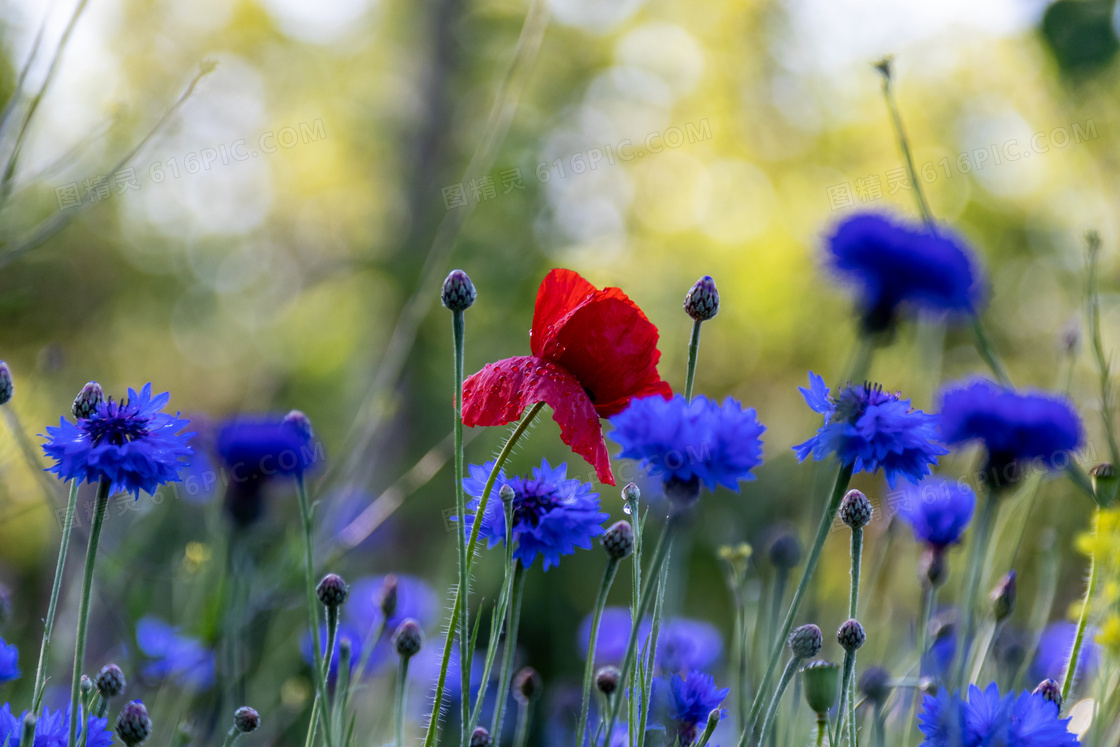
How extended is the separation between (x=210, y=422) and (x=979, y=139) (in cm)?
923

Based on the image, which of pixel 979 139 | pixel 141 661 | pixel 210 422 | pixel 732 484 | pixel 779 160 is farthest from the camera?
pixel 779 160

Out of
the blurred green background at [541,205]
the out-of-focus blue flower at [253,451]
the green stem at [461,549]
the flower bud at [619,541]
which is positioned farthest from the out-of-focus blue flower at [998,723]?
the blurred green background at [541,205]

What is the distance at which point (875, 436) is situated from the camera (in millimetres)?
924

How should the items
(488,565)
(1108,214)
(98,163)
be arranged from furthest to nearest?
(1108,214), (488,565), (98,163)

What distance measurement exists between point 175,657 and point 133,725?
0.90 metres

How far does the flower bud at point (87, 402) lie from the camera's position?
3.17 feet

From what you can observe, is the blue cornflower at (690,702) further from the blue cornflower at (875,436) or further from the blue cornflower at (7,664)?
the blue cornflower at (7,664)

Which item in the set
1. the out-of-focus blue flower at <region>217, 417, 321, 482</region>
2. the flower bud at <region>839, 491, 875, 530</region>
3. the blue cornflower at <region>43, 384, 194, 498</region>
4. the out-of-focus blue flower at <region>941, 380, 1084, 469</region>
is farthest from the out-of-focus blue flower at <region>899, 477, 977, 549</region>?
the out-of-focus blue flower at <region>217, 417, 321, 482</region>

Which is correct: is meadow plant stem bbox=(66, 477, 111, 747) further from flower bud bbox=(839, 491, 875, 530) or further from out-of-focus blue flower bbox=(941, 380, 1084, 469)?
out-of-focus blue flower bbox=(941, 380, 1084, 469)

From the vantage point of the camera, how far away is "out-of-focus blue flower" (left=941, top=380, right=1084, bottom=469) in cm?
152

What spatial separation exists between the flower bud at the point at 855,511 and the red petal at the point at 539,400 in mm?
266

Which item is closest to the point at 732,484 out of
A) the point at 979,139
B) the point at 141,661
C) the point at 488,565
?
the point at 141,661

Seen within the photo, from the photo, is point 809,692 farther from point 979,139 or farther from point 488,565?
point 979,139

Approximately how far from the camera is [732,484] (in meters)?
0.82
